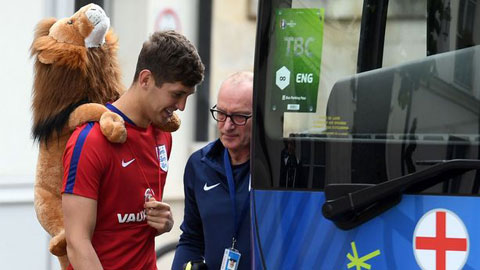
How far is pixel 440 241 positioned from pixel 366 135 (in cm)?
44

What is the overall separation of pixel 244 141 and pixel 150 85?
1.50 feet

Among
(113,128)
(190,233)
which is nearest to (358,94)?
(113,128)

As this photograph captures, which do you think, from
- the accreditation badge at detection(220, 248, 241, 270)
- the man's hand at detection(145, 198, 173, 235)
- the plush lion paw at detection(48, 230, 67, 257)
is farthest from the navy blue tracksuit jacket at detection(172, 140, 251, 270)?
the plush lion paw at detection(48, 230, 67, 257)

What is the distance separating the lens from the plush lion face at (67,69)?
439 centimetres

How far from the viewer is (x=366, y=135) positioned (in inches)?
146

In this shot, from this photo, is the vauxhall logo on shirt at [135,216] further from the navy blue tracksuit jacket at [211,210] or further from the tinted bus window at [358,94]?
the tinted bus window at [358,94]

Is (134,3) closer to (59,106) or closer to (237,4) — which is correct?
(237,4)

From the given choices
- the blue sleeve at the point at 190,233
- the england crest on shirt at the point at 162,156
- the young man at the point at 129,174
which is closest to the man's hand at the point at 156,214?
the young man at the point at 129,174

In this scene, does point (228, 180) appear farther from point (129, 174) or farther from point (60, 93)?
point (60, 93)

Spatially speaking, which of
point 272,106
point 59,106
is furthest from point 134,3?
point 272,106

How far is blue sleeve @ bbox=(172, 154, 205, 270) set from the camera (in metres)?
4.64

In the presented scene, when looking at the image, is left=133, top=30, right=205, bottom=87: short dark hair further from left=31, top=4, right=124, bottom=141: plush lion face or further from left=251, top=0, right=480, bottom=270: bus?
left=251, top=0, right=480, bottom=270: bus

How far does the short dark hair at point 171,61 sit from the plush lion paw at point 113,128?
212 mm

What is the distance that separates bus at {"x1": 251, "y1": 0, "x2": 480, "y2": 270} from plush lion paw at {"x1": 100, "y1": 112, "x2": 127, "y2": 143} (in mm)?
530
